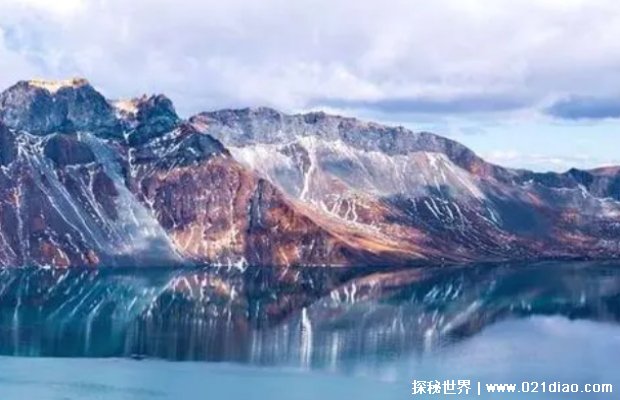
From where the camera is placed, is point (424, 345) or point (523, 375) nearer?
point (523, 375)

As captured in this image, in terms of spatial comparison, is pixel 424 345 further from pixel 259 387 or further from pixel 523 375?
pixel 259 387

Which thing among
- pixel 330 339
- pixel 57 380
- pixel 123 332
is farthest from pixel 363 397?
pixel 123 332

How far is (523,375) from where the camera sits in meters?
153

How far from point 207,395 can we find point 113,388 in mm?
11272

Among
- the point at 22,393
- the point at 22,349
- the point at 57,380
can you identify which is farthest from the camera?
the point at 22,349

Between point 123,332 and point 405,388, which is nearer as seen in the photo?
point 405,388

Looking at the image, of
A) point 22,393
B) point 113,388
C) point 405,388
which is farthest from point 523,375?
point 22,393

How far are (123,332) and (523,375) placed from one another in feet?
219

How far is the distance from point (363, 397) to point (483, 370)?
26.3 meters

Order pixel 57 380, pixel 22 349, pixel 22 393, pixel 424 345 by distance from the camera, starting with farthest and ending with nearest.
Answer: pixel 424 345 → pixel 22 349 → pixel 57 380 → pixel 22 393

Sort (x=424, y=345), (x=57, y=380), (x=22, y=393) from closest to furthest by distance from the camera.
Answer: (x=22, y=393) < (x=57, y=380) < (x=424, y=345)

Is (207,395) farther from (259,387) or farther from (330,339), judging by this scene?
(330,339)

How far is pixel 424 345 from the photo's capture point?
18100 centimetres

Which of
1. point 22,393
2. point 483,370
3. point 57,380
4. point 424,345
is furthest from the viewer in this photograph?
point 424,345
